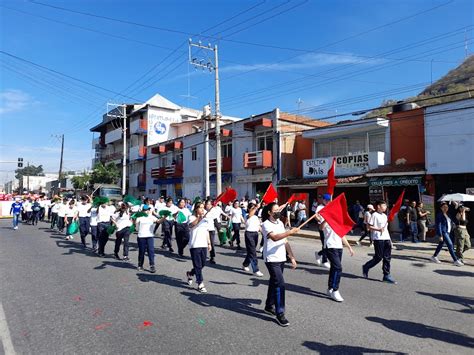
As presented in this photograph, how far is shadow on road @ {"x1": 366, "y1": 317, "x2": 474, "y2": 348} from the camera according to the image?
4738 millimetres

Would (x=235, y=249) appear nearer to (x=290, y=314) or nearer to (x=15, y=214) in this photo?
(x=290, y=314)

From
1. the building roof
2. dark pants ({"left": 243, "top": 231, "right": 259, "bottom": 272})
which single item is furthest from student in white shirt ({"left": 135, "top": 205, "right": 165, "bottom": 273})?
the building roof

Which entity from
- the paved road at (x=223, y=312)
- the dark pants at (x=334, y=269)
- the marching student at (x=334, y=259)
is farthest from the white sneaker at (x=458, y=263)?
the dark pants at (x=334, y=269)

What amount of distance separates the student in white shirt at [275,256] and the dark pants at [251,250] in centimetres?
315

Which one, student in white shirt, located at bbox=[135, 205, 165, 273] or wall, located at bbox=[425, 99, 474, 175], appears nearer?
student in white shirt, located at bbox=[135, 205, 165, 273]

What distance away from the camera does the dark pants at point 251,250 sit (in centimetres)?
890

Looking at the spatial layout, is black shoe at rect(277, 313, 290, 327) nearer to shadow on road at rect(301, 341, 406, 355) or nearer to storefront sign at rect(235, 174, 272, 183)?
shadow on road at rect(301, 341, 406, 355)

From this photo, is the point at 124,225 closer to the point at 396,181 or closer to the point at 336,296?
the point at 336,296

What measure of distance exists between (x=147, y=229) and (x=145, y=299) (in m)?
2.74

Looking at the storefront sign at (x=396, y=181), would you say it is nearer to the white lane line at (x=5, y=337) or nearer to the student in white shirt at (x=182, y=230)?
the student in white shirt at (x=182, y=230)

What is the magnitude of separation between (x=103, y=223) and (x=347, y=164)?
14.1 m

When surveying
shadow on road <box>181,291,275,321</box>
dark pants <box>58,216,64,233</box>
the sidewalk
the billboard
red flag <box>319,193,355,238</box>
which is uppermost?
the billboard

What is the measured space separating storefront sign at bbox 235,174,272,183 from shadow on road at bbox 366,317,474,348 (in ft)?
66.7

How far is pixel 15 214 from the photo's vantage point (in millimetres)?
20109
